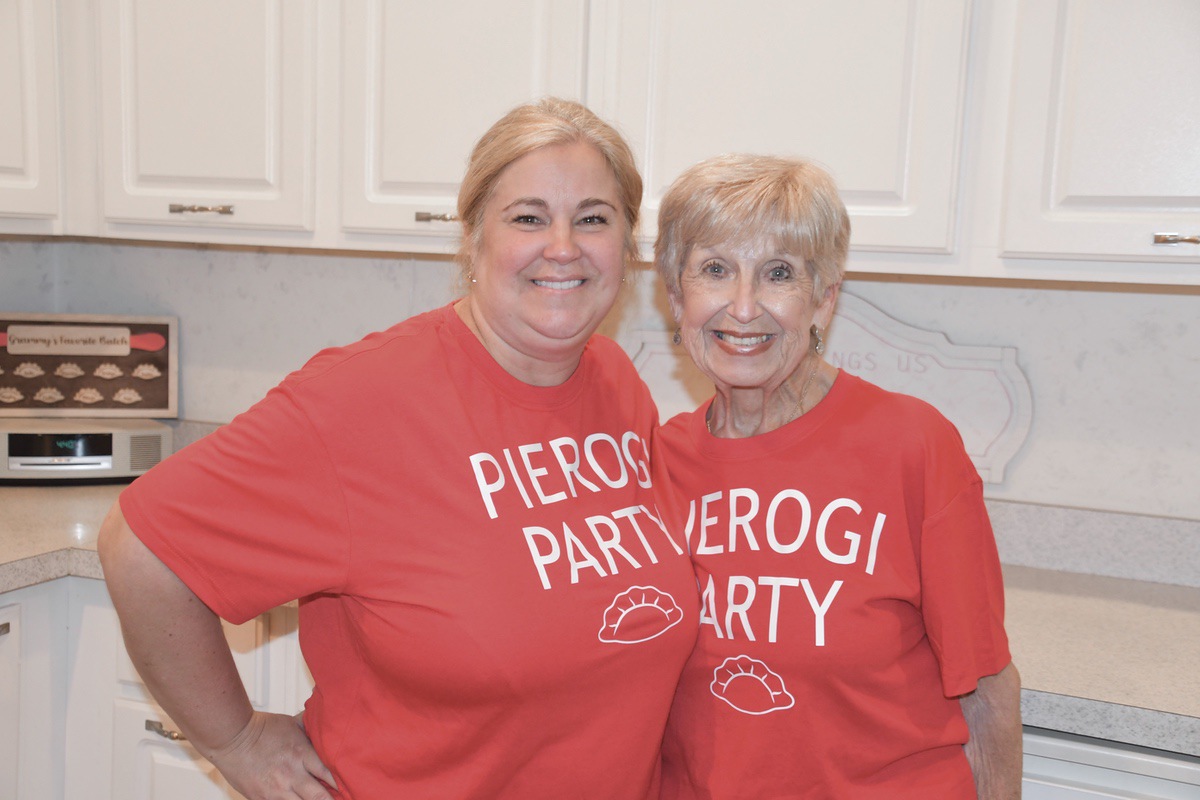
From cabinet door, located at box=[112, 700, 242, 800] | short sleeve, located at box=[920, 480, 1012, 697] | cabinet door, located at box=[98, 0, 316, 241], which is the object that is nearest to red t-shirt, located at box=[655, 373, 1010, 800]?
short sleeve, located at box=[920, 480, 1012, 697]

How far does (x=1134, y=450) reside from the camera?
1.76m

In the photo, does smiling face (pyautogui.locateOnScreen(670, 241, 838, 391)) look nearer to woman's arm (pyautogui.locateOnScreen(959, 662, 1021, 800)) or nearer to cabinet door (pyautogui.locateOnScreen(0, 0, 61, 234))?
woman's arm (pyautogui.locateOnScreen(959, 662, 1021, 800))

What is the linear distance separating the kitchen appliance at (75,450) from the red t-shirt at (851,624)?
1.49 metres

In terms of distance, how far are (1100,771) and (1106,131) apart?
88 cm

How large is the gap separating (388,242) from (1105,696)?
1.37m

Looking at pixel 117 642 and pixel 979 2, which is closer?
pixel 979 2

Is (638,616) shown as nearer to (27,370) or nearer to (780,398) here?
(780,398)

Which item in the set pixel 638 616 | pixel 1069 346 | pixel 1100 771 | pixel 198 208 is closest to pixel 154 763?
pixel 198 208

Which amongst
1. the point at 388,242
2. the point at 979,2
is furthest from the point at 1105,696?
the point at 388,242

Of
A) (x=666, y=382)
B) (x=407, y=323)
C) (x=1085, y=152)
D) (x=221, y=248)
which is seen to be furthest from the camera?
(x=221, y=248)

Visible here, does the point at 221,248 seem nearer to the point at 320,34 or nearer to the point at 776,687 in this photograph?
the point at 320,34

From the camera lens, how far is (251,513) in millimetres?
995

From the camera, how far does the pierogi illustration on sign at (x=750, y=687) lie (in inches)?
43.9

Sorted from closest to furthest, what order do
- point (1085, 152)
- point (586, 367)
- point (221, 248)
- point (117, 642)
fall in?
point (586, 367) → point (1085, 152) → point (117, 642) → point (221, 248)
